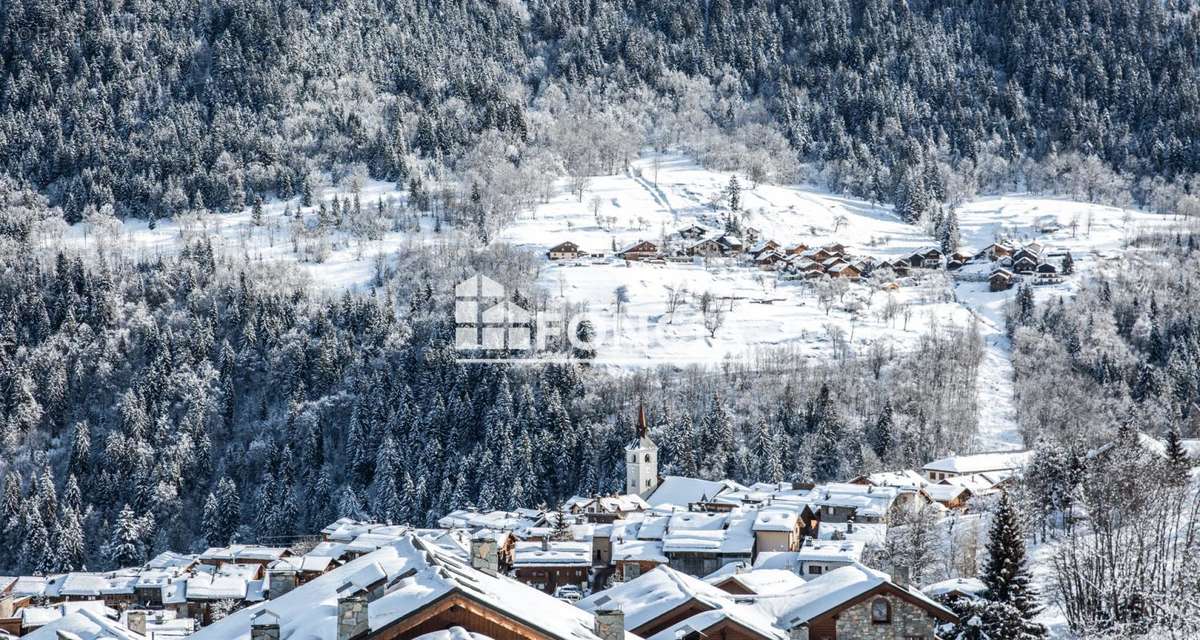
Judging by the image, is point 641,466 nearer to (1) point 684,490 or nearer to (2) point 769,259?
(1) point 684,490

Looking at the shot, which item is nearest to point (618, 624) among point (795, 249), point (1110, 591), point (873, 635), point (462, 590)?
point (462, 590)

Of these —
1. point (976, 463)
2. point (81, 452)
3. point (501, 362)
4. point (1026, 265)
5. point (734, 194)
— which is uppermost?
point (734, 194)

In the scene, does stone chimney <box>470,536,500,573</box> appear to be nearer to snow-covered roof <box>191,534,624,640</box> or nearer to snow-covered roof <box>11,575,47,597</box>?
snow-covered roof <box>191,534,624,640</box>

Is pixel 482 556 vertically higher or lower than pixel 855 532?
higher

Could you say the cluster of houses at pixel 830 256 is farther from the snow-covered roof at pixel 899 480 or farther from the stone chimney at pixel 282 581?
the stone chimney at pixel 282 581

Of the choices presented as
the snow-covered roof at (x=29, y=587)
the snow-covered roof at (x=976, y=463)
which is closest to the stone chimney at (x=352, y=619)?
the snow-covered roof at (x=29, y=587)

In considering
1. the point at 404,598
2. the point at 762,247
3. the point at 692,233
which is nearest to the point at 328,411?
the point at 692,233

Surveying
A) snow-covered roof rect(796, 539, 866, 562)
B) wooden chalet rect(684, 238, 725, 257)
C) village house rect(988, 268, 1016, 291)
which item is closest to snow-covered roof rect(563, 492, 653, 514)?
snow-covered roof rect(796, 539, 866, 562)
